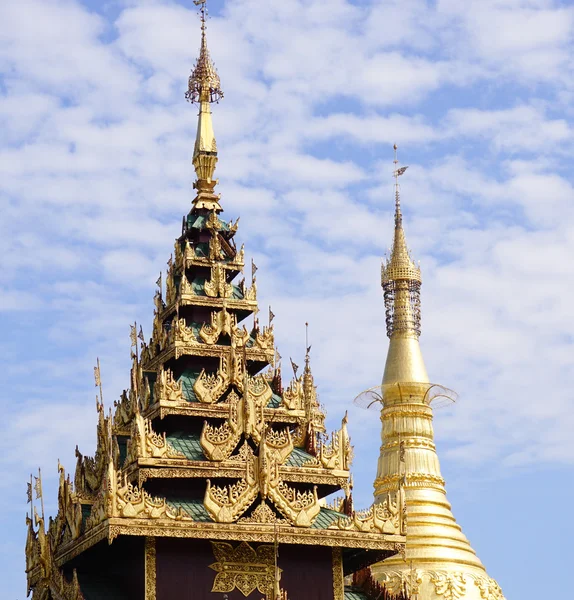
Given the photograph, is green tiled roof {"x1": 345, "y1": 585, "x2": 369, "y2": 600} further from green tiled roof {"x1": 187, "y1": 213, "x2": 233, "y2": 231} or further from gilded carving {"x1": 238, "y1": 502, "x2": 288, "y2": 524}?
green tiled roof {"x1": 187, "y1": 213, "x2": 233, "y2": 231}

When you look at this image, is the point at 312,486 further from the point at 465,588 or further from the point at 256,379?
the point at 465,588

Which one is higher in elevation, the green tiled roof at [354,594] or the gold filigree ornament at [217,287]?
the gold filigree ornament at [217,287]

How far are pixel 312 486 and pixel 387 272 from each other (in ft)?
99.3

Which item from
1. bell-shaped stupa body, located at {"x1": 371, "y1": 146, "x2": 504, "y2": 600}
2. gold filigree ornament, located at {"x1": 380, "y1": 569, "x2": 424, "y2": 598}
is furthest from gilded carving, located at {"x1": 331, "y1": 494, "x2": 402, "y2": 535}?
gold filigree ornament, located at {"x1": 380, "y1": 569, "x2": 424, "y2": 598}

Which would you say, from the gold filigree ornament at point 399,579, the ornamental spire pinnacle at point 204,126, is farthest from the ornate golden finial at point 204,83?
the gold filigree ornament at point 399,579

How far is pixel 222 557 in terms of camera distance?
40.7 m

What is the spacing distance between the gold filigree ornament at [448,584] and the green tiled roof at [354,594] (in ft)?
62.8

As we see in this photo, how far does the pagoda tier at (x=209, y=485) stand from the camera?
4012cm

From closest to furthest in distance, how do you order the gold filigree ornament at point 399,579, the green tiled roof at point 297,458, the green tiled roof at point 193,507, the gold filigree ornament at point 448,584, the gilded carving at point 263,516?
the green tiled roof at point 193,507, the gilded carving at point 263,516, the green tiled roof at point 297,458, the gold filigree ornament at point 399,579, the gold filigree ornament at point 448,584

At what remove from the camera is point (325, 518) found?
42.0 metres

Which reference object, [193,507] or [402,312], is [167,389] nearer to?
[193,507]

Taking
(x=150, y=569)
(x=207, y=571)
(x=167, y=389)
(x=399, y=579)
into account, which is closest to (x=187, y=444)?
(x=167, y=389)

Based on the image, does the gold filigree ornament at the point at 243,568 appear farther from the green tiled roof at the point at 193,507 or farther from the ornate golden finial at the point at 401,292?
the ornate golden finial at the point at 401,292

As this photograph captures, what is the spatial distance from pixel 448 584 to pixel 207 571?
23.7 m
